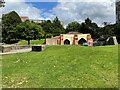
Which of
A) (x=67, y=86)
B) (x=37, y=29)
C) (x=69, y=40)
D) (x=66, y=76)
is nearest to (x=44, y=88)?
(x=67, y=86)

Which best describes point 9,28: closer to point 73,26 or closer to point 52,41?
point 52,41

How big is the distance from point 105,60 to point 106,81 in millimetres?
2701

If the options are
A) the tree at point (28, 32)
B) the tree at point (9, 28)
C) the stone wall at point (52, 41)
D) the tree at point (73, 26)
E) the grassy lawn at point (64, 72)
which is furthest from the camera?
the tree at point (73, 26)

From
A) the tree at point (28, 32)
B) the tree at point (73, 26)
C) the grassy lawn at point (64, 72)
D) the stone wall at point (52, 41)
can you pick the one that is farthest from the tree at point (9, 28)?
the grassy lawn at point (64, 72)

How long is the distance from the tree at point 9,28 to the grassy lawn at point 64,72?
53.5m

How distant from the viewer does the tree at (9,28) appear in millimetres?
66750

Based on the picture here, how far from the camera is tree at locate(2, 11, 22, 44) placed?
219ft

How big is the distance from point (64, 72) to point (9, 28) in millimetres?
61504

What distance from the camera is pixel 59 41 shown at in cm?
6550

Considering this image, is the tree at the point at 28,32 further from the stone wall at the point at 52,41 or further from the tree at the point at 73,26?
the tree at the point at 73,26

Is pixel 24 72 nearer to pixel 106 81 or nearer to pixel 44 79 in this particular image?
pixel 44 79

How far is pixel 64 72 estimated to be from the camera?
968 cm

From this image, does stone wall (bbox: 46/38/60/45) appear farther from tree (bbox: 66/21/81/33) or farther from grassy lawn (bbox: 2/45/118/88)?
grassy lawn (bbox: 2/45/118/88)

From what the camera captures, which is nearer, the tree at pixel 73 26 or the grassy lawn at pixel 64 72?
the grassy lawn at pixel 64 72
